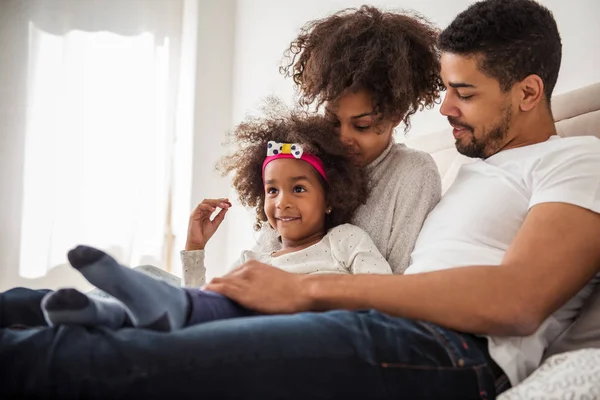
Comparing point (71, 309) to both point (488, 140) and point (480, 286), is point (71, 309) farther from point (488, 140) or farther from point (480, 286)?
point (488, 140)

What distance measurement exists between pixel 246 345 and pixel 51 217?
9.77ft

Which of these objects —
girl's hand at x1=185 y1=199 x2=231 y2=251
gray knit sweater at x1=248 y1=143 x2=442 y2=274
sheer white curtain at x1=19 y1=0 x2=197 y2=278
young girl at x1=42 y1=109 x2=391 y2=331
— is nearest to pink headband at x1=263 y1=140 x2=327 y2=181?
young girl at x1=42 y1=109 x2=391 y2=331

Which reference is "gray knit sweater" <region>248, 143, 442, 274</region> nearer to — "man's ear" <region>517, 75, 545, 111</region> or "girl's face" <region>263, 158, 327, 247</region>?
"girl's face" <region>263, 158, 327, 247</region>

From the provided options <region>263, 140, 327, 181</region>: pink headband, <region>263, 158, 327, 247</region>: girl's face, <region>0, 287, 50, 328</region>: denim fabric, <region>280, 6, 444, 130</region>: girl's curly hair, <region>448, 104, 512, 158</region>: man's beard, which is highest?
<region>280, 6, 444, 130</region>: girl's curly hair

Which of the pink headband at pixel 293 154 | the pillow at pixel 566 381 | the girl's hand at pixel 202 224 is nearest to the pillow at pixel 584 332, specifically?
the pillow at pixel 566 381

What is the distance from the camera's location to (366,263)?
1416 millimetres

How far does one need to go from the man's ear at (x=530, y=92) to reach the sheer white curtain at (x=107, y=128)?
8.68 ft

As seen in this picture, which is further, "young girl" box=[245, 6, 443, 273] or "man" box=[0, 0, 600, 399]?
"young girl" box=[245, 6, 443, 273]

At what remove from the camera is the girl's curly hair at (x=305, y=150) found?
1618mm

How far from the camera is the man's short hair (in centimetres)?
142

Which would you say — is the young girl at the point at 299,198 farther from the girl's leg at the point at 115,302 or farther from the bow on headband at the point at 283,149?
the girl's leg at the point at 115,302

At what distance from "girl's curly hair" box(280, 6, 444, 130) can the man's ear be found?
12.0 inches

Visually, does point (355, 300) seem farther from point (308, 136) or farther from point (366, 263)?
point (308, 136)

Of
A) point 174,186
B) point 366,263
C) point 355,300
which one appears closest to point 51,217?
point 174,186
